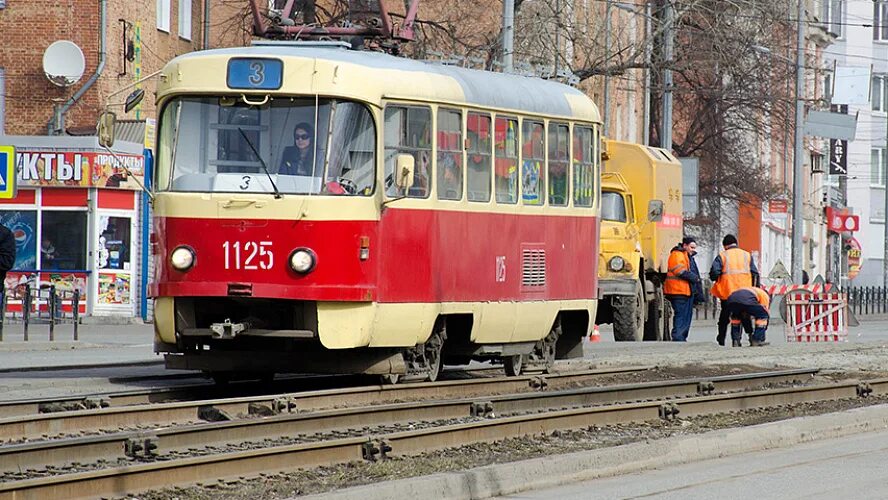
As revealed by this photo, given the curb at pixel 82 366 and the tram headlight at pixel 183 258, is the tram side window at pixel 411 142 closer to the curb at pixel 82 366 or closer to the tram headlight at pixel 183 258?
the tram headlight at pixel 183 258

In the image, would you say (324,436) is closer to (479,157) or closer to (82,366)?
(479,157)

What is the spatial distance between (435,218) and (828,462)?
5.27 m

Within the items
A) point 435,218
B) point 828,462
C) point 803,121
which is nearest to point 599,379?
point 435,218

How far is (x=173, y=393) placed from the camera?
621 inches

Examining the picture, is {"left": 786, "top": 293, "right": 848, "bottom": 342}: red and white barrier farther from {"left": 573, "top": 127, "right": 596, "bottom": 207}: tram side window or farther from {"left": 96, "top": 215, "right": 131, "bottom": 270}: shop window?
{"left": 96, "top": 215, "right": 131, "bottom": 270}: shop window

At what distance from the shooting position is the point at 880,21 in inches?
3457

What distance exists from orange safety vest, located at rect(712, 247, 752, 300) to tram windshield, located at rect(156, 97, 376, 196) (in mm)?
11079

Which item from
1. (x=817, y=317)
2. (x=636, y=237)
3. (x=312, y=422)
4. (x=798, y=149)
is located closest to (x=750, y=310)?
(x=636, y=237)

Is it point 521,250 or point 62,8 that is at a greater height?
point 62,8

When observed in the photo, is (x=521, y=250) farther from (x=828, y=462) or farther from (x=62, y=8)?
(x=62, y=8)

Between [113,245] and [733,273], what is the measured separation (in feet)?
46.4

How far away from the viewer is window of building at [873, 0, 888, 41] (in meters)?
87.6

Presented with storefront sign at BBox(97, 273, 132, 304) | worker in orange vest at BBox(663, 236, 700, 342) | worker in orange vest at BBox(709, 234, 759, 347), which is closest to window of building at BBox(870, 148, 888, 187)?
storefront sign at BBox(97, 273, 132, 304)

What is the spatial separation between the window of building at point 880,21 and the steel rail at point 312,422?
237 ft
